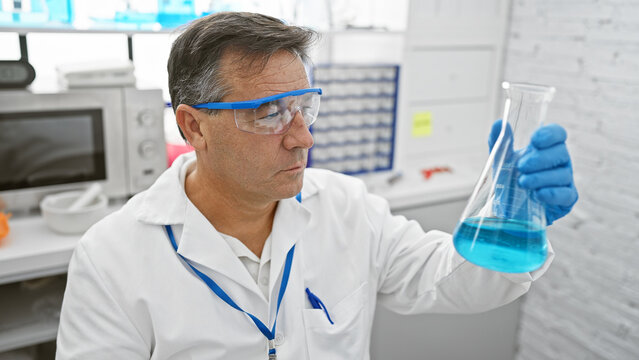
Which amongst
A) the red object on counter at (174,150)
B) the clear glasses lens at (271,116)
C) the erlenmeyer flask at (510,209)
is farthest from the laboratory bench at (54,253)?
the erlenmeyer flask at (510,209)

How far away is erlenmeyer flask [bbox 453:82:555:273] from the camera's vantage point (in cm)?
95

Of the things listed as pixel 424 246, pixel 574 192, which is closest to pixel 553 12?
pixel 424 246

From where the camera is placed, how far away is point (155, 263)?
1.19m

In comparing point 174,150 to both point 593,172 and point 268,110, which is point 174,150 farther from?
point 593,172

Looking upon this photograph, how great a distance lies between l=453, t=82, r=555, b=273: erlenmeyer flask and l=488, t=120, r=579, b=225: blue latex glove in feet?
0.06

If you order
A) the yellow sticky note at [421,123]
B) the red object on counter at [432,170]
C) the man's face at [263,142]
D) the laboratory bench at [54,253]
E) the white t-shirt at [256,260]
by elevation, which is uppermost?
the man's face at [263,142]

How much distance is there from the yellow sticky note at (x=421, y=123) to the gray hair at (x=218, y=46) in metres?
1.50

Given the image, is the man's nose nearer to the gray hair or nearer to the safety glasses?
the safety glasses

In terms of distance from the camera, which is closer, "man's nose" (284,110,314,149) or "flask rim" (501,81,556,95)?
"flask rim" (501,81,556,95)

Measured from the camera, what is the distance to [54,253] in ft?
5.29

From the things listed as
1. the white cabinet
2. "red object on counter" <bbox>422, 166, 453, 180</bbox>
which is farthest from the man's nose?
"red object on counter" <bbox>422, 166, 453, 180</bbox>

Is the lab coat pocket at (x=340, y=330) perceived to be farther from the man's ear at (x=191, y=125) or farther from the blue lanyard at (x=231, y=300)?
the man's ear at (x=191, y=125)

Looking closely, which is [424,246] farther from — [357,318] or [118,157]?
[118,157]

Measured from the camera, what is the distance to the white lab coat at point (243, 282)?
1.16 m
